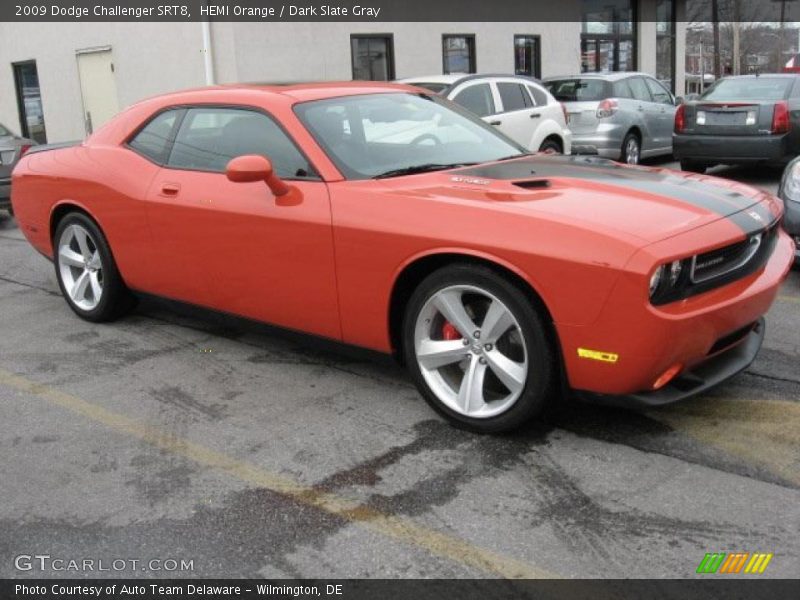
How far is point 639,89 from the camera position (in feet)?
43.2

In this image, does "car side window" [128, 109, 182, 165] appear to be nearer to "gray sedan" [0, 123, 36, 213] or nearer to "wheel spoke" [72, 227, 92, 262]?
"wheel spoke" [72, 227, 92, 262]

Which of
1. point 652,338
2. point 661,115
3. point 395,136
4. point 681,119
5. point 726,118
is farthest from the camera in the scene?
point 661,115

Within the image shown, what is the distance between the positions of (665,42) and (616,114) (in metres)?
13.2

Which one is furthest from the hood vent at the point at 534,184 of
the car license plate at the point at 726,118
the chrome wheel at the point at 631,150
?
the chrome wheel at the point at 631,150

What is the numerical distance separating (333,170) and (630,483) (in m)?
1.98

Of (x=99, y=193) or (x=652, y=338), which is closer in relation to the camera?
(x=652, y=338)

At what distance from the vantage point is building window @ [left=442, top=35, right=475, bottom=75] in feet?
55.3

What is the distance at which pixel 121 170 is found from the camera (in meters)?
5.24

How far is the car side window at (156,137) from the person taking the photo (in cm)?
512

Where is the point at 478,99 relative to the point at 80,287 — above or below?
above

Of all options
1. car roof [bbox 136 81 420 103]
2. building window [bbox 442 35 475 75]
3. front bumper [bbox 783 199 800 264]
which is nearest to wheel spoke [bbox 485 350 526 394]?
car roof [bbox 136 81 420 103]

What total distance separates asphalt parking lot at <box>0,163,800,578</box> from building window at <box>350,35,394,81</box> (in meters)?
11.3

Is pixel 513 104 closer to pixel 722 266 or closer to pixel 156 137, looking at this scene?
pixel 156 137

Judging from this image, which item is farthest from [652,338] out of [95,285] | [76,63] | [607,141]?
[76,63]
